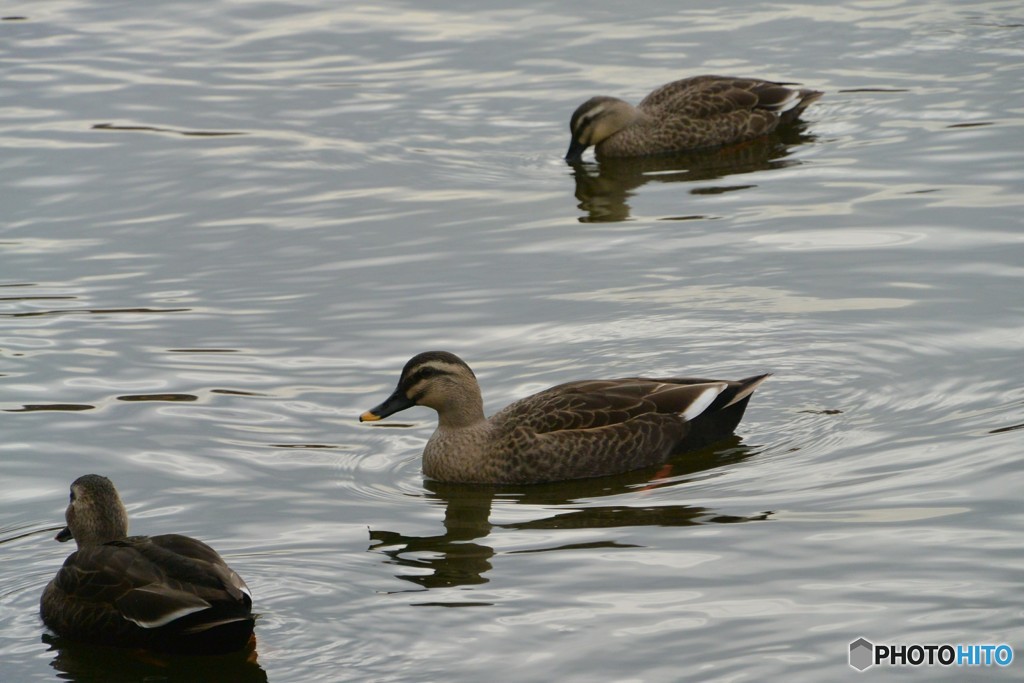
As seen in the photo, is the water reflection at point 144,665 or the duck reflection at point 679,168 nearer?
the water reflection at point 144,665

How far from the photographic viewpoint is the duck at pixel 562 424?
10.7 metres

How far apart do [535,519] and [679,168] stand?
8097 mm

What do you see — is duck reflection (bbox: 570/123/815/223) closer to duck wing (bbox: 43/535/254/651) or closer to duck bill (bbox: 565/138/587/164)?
duck bill (bbox: 565/138/587/164)

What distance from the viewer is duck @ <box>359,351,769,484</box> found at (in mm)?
10664

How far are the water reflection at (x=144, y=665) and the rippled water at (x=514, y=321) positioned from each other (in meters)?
0.02

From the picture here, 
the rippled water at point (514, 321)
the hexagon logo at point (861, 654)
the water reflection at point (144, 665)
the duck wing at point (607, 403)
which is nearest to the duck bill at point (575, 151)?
the rippled water at point (514, 321)

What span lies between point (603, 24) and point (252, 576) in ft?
45.5

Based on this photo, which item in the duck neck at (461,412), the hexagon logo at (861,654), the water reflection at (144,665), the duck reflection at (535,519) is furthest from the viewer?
the duck neck at (461,412)

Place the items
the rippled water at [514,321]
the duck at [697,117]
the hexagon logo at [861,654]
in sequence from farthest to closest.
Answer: the duck at [697,117] → the rippled water at [514,321] → the hexagon logo at [861,654]

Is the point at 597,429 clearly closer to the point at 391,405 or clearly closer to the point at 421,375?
the point at 421,375

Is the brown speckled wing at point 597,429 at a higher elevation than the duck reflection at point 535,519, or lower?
higher

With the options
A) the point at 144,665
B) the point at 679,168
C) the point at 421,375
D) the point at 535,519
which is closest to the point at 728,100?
the point at 679,168

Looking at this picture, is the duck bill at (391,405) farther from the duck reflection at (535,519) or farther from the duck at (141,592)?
the duck at (141,592)

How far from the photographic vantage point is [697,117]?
17641 mm
